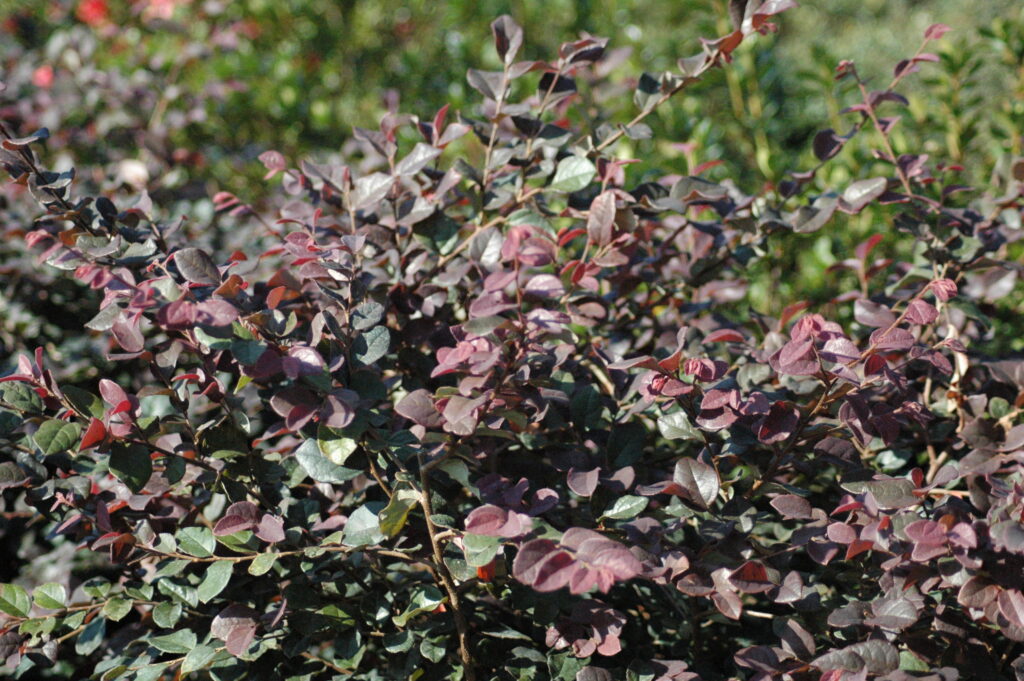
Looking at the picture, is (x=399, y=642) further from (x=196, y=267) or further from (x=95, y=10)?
(x=95, y=10)

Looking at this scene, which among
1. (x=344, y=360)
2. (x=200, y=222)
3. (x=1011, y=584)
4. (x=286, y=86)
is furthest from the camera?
(x=286, y=86)

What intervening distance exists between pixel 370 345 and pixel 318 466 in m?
0.19

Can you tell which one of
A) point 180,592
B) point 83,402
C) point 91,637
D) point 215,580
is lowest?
point 91,637

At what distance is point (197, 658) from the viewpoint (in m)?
1.20

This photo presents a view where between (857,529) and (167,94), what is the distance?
2617 mm

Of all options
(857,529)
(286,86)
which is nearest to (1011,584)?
(857,529)

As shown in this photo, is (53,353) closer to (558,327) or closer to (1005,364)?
(558,327)

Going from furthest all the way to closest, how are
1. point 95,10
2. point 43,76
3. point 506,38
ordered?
point 95,10 < point 43,76 < point 506,38

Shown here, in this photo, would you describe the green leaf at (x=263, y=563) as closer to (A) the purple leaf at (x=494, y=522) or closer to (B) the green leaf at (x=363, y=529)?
(B) the green leaf at (x=363, y=529)

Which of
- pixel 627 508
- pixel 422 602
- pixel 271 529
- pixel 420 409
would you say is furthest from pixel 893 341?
pixel 271 529

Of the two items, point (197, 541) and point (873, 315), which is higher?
point (873, 315)

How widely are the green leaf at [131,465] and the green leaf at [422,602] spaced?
42 cm

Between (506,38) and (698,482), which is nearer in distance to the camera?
(698,482)

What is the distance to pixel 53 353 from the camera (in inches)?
78.9
